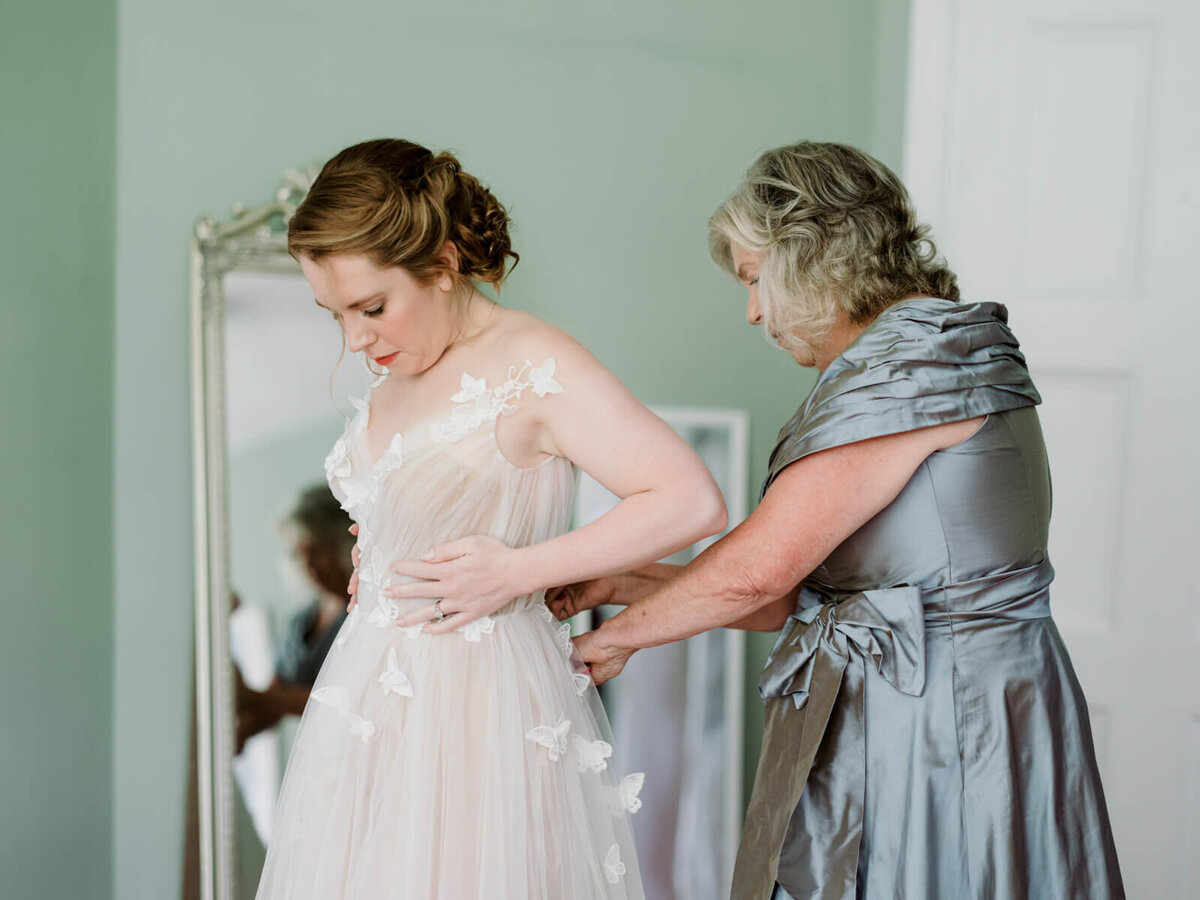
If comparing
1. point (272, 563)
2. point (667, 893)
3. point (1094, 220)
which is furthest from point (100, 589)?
point (1094, 220)

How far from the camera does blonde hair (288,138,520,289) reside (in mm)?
1275

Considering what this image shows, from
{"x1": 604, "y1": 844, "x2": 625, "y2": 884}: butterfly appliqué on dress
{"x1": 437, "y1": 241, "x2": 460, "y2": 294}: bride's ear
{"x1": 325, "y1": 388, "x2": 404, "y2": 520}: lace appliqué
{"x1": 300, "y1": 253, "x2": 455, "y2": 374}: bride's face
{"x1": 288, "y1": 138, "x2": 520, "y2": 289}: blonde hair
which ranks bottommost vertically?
{"x1": 604, "y1": 844, "x2": 625, "y2": 884}: butterfly appliqué on dress

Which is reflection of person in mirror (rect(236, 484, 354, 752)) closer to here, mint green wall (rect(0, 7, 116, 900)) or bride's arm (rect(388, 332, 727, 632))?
mint green wall (rect(0, 7, 116, 900))

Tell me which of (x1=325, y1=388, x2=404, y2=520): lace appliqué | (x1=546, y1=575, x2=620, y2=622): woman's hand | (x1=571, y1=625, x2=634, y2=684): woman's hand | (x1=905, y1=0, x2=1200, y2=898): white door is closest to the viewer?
(x1=325, y1=388, x2=404, y2=520): lace appliqué

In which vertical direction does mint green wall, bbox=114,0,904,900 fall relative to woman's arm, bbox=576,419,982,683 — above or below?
above

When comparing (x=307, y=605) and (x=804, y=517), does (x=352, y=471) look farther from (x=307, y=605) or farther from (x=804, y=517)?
(x=307, y=605)

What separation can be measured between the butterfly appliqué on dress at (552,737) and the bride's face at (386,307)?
51 centimetres

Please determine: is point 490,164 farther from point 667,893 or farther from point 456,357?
point 667,893

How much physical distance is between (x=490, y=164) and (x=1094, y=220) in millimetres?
1367

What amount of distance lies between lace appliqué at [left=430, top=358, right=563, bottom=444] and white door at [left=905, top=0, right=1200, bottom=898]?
4.58 feet

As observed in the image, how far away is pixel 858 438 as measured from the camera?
1.28m

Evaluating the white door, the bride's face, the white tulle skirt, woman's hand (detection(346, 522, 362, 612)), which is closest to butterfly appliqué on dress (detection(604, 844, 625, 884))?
the white tulle skirt

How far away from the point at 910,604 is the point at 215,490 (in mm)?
1611

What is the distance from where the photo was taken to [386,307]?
133 centimetres
